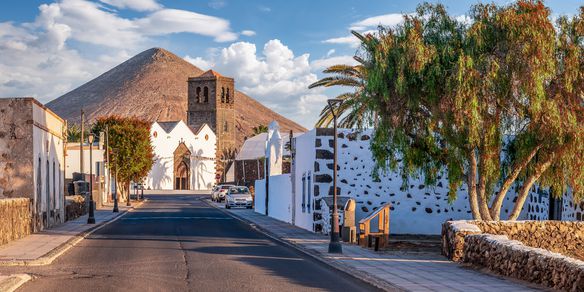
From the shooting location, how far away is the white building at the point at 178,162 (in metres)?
143

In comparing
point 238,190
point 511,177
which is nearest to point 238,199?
point 238,190

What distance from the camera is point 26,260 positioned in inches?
792

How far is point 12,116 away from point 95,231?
19.3 feet

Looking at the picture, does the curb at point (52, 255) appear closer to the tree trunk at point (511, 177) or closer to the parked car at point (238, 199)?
the tree trunk at point (511, 177)

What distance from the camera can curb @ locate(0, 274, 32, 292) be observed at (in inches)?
585

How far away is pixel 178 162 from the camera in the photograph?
472 ft

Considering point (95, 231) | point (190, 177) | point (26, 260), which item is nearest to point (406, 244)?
point (26, 260)

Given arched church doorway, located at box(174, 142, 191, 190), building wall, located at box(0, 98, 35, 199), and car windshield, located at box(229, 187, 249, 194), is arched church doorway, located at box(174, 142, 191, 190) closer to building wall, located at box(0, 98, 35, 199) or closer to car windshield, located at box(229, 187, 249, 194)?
car windshield, located at box(229, 187, 249, 194)

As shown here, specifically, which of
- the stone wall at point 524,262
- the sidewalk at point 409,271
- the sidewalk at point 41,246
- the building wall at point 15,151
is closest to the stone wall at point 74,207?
the sidewalk at point 41,246

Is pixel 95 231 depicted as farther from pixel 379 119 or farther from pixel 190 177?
pixel 190 177

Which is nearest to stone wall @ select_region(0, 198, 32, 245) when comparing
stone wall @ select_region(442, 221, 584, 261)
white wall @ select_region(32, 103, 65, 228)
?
white wall @ select_region(32, 103, 65, 228)

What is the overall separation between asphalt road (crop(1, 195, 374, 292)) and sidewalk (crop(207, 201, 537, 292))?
497 mm

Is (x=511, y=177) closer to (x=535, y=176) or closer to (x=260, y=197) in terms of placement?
(x=535, y=176)

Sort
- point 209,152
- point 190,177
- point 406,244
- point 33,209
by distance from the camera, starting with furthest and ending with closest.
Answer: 1. point 209,152
2. point 190,177
3. point 33,209
4. point 406,244
